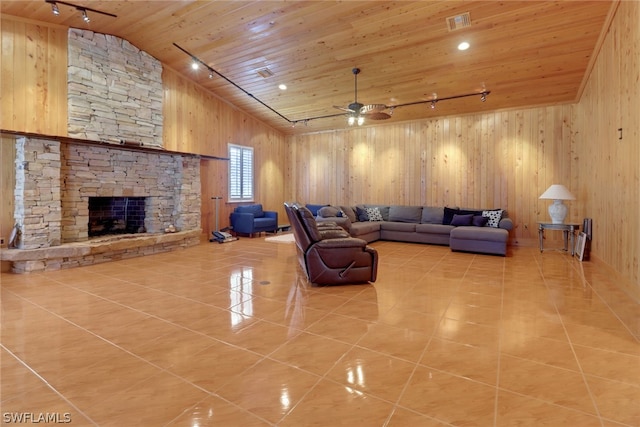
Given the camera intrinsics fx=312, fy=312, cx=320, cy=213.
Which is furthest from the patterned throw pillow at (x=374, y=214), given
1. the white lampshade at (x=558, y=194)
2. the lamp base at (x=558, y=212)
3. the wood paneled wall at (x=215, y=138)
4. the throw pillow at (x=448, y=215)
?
the lamp base at (x=558, y=212)

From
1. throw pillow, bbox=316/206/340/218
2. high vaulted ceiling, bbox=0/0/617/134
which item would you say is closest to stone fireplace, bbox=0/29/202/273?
high vaulted ceiling, bbox=0/0/617/134

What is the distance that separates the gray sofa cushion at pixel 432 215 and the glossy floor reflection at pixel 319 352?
3.27 metres

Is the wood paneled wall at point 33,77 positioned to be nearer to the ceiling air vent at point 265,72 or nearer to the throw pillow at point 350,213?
the ceiling air vent at point 265,72

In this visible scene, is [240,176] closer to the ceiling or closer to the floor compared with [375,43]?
closer to the floor

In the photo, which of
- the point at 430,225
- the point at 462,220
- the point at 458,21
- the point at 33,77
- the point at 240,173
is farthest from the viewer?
the point at 240,173

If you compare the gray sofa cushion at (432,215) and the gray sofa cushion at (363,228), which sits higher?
the gray sofa cushion at (432,215)

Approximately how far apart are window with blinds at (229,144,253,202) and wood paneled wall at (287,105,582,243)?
1709 mm

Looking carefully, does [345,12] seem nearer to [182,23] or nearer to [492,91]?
[182,23]

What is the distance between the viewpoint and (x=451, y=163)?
7664 millimetres

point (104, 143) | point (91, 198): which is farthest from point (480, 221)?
point (91, 198)

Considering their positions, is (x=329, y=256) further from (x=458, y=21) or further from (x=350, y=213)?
(x=350, y=213)

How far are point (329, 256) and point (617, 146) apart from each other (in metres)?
3.98

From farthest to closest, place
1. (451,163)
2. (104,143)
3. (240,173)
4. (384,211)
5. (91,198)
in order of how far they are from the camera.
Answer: (240,173), (384,211), (451,163), (91,198), (104,143)

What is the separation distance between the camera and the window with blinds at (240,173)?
8359 millimetres
